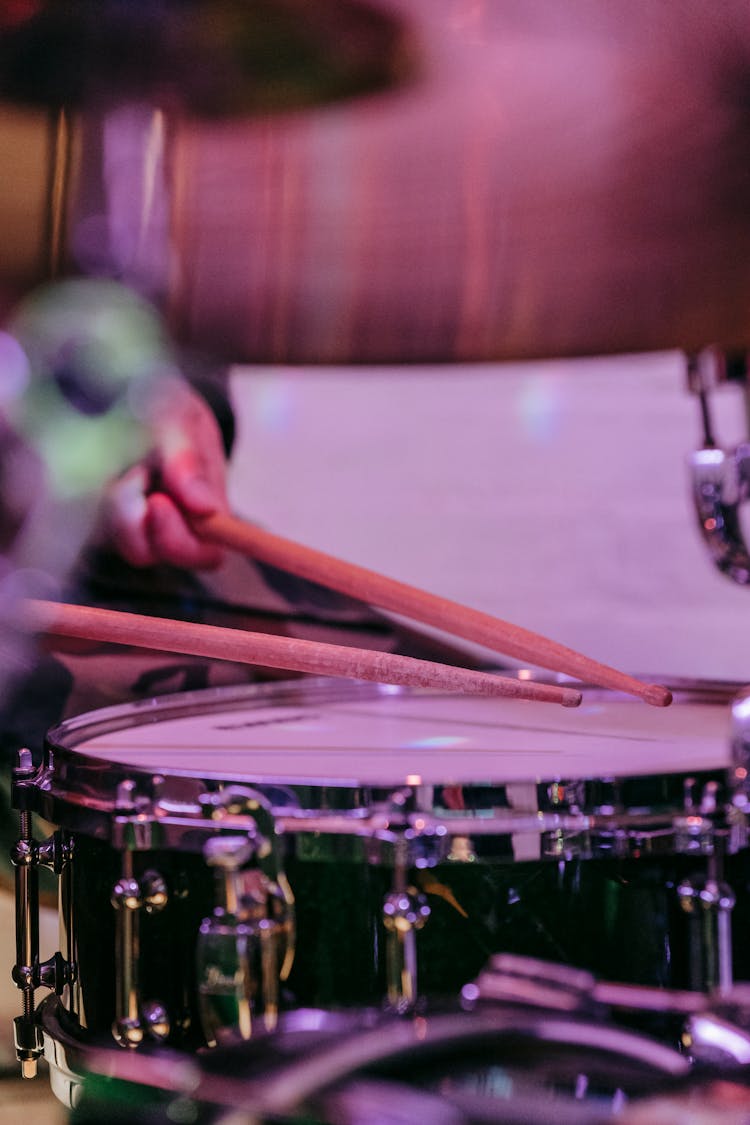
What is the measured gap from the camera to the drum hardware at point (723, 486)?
777 mm

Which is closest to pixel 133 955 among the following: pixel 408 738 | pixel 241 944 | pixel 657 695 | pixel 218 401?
pixel 241 944

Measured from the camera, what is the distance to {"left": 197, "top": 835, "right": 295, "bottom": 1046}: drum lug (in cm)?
55

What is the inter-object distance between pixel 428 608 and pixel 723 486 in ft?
0.72

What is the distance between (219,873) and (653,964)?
229 mm

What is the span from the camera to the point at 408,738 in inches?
28.7

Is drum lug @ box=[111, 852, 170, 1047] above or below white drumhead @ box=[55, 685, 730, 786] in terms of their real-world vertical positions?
below

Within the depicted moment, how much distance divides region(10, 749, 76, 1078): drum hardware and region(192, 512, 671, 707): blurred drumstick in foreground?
0.25 metres

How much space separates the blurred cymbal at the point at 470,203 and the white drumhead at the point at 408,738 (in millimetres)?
270

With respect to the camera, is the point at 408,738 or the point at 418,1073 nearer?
the point at 418,1073

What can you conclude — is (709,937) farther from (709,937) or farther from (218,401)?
(218,401)

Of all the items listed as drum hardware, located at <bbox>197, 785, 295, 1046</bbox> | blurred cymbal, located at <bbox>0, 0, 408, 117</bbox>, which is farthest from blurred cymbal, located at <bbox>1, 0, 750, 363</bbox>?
drum hardware, located at <bbox>197, 785, 295, 1046</bbox>

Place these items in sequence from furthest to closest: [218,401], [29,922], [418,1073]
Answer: [218,401]
[29,922]
[418,1073]

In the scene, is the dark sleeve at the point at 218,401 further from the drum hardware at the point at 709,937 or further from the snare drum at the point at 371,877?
the drum hardware at the point at 709,937

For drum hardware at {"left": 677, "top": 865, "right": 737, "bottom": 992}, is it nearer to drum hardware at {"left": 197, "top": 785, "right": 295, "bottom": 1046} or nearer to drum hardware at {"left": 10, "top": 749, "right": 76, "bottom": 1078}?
drum hardware at {"left": 197, "top": 785, "right": 295, "bottom": 1046}
